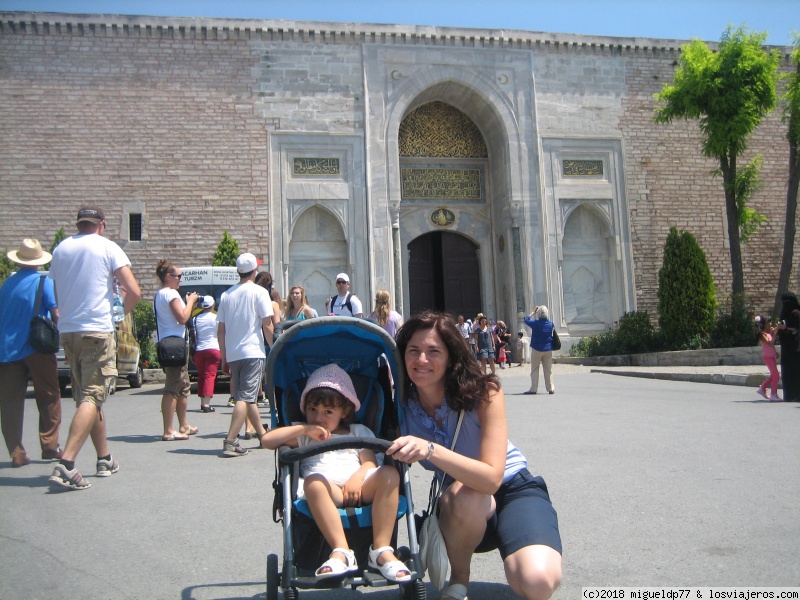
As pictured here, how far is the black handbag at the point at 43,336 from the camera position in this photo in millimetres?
5473

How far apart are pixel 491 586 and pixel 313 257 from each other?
1749cm

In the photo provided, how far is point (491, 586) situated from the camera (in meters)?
3.04

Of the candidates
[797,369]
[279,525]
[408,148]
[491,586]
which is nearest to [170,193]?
[408,148]

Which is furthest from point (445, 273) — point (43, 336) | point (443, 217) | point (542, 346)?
point (43, 336)

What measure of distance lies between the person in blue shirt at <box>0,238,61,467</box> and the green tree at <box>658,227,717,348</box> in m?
16.2

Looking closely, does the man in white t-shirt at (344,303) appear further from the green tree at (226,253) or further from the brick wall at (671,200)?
the brick wall at (671,200)

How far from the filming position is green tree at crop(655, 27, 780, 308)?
18.4 m

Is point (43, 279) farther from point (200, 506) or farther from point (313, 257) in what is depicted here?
point (313, 257)

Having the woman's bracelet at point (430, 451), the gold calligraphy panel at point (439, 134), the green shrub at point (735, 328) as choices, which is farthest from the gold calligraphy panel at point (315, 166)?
the woman's bracelet at point (430, 451)

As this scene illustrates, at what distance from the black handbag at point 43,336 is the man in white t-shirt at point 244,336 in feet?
4.21

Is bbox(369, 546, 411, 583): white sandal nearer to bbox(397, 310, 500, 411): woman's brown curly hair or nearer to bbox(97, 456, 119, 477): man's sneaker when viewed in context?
bbox(397, 310, 500, 411): woman's brown curly hair

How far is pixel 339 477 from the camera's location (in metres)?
2.72

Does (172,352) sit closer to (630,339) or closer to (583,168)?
(630,339)

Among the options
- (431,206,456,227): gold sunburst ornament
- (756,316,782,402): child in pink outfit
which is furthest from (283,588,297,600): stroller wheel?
(431,206,456,227): gold sunburst ornament
